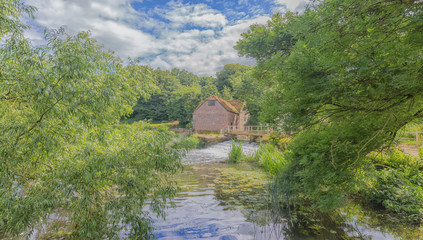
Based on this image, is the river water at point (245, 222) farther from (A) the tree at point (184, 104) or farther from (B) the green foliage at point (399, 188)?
(A) the tree at point (184, 104)

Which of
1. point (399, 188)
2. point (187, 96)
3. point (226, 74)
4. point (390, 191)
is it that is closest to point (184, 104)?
point (187, 96)

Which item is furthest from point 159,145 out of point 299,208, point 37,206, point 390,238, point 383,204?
point 383,204

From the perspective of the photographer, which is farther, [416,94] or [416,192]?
[416,192]

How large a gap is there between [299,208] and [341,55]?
4.98 metres

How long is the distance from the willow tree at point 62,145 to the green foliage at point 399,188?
518cm

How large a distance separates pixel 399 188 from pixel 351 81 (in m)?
4.81

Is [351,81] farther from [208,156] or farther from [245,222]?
[208,156]

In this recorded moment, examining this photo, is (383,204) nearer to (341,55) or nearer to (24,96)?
(341,55)

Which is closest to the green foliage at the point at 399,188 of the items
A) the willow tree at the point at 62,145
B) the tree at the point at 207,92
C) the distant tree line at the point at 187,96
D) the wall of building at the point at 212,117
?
the willow tree at the point at 62,145

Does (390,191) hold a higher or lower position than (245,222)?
higher

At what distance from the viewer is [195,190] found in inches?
359

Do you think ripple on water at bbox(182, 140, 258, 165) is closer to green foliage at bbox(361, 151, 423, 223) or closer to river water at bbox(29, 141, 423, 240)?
river water at bbox(29, 141, 423, 240)

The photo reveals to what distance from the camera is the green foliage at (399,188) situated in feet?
17.9

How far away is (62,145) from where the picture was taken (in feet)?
13.6
